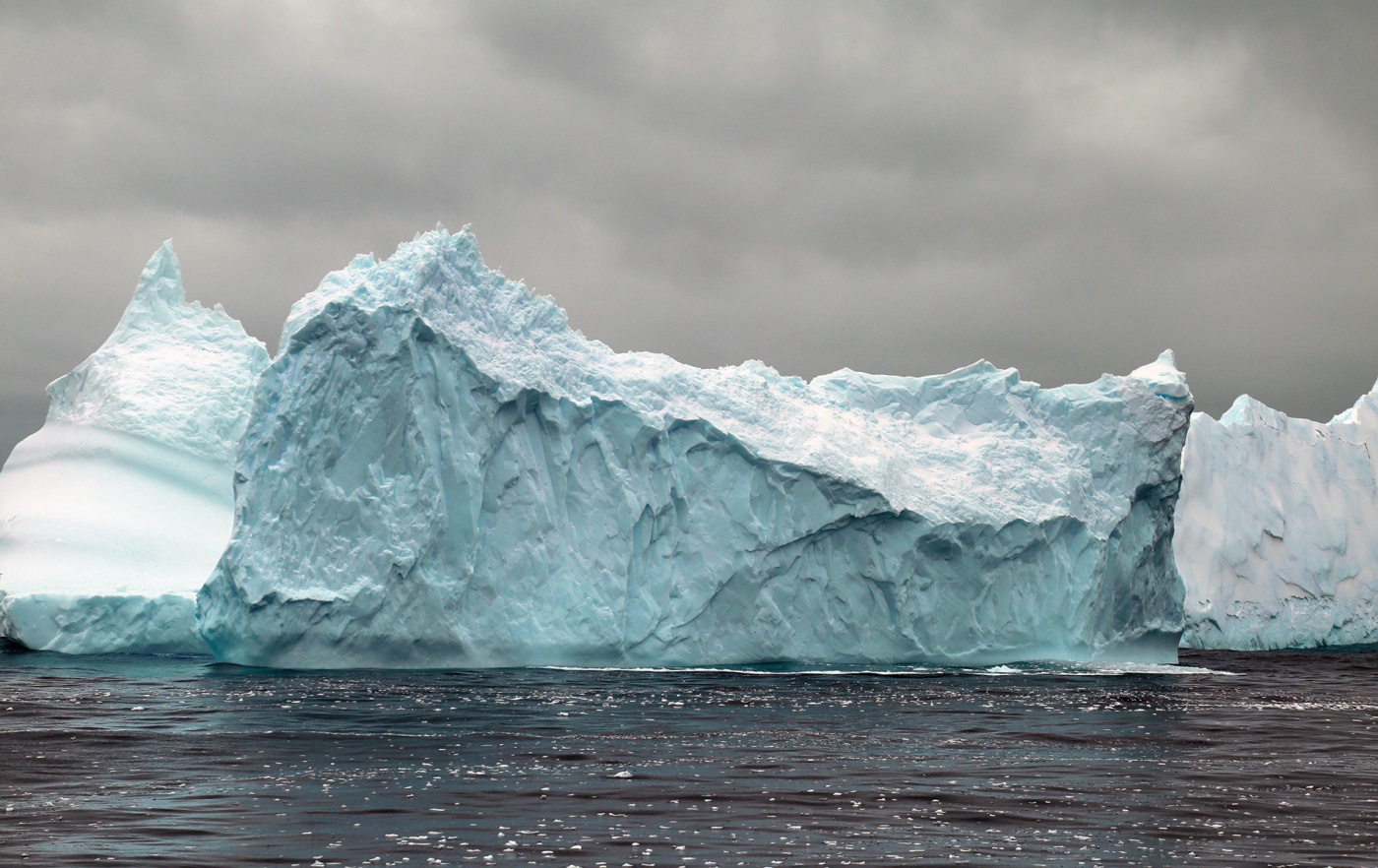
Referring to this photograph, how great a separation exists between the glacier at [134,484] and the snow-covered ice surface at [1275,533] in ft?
78.4

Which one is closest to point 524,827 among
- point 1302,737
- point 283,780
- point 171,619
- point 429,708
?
point 283,780

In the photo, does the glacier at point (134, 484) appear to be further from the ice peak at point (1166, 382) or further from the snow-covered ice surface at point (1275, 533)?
the snow-covered ice surface at point (1275, 533)

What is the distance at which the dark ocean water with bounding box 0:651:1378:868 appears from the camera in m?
7.41

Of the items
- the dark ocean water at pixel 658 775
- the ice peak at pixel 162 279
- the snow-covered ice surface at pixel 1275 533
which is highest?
the ice peak at pixel 162 279

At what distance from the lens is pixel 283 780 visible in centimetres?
935

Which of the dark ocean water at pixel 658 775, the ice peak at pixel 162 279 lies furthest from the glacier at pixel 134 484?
the dark ocean water at pixel 658 775

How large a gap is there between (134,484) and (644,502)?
36.1 ft

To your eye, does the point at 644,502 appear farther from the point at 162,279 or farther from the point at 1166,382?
the point at 162,279

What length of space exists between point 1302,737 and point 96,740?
36.3 feet

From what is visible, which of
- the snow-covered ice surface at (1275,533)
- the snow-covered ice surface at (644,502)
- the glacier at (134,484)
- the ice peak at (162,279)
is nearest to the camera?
the snow-covered ice surface at (644,502)

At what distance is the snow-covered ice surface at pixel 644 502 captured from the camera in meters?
18.0

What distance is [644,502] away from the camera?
1975 cm

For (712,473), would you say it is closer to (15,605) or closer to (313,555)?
(313,555)

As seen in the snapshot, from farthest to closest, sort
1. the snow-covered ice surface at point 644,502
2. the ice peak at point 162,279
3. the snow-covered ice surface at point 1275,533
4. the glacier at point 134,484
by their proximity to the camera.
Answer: the snow-covered ice surface at point 1275,533 → the ice peak at point 162,279 → the glacier at point 134,484 → the snow-covered ice surface at point 644,502
